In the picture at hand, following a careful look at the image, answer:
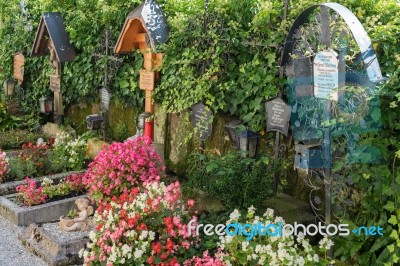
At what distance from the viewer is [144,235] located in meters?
4.49

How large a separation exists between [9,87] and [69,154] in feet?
11.8

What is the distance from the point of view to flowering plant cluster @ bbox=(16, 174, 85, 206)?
6402 millimetres

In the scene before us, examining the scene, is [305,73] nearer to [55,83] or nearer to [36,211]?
[36,211]

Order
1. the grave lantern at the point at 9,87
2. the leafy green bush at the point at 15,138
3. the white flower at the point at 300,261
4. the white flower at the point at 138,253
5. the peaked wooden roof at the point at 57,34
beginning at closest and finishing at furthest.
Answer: the white flower at the point at 300,261, the white flower at the point at 138,253, the peaked wooden roof at the point at 57,34, the leafy green bush at the point at 15,138, the grave lantern at the point at 9,87

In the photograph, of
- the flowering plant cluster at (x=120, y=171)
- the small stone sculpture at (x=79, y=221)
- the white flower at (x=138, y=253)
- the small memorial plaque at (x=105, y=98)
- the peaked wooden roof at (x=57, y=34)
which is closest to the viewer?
the white flower at (x=138, y=253)

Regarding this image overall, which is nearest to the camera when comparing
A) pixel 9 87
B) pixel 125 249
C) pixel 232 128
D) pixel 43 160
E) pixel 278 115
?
pixel 125 249

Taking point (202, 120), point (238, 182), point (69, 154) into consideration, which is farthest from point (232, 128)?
point (69, 154)

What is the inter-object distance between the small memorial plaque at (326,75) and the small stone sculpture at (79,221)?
2.88 m

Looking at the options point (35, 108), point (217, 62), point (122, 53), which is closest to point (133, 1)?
point (122, 53)

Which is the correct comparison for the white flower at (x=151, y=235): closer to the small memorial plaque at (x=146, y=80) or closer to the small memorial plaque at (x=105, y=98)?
the small memorial plaque at (x=146, y=80)

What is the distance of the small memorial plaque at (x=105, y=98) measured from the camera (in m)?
8.29

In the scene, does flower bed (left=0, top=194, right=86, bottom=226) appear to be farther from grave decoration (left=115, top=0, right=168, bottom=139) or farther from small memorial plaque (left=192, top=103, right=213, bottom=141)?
small memorial plaque (left=192, top=103, right=213, bottom=141)

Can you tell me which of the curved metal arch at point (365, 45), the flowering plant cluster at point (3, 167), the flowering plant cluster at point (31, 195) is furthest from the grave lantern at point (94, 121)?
the curved metal arch at point (365, 45)

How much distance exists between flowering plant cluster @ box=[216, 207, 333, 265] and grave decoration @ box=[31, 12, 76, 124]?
542cm
